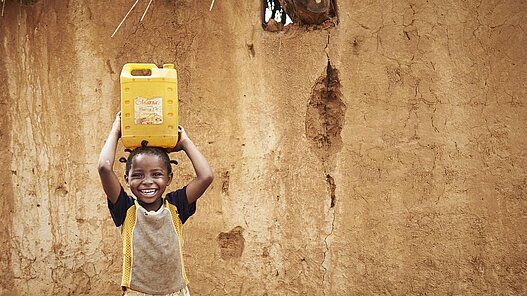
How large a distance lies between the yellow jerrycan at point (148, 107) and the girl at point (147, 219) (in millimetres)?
81

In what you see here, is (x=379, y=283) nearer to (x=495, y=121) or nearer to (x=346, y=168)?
(x=346, y=168)

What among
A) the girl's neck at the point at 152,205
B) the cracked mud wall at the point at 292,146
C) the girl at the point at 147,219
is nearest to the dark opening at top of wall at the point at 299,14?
the cracked mud wall at the point at 292,146

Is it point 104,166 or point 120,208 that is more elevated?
point 104,166

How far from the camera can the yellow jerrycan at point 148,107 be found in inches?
105

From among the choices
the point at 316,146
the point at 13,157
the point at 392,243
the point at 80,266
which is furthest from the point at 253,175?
the point at 13,157

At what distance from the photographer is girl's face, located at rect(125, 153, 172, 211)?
2.75m

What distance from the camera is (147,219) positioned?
2721 millimetres

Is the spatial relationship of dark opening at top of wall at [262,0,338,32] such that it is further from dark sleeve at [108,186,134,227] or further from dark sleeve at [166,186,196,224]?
dark sleeve at [108,186,134,227]

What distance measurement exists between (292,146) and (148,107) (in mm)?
1930

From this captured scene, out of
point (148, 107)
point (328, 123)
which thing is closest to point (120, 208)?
point (148, 107)

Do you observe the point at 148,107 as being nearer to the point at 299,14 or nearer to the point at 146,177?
the point at 146,177

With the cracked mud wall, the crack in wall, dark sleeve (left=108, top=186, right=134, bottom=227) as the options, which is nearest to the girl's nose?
dark sleeve (left=108, top=186, right=134, bottom=227)

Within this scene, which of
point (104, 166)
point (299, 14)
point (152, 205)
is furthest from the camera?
point (299, 14)

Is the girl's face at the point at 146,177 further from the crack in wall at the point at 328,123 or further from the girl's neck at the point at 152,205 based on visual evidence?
the crack in wall at the point at 328,123
